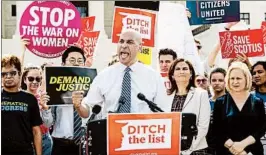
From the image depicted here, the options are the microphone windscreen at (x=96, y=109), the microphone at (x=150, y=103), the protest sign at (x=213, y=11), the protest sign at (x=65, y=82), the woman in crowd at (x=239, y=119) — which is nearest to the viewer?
the microphone windscreen at (x=96, y=109)

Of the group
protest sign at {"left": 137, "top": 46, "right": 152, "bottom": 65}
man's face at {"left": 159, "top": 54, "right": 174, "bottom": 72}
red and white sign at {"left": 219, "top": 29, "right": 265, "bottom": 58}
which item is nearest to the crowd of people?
man's face at {"left": 159, "top": 54, "right": 174, "bottom": 72}

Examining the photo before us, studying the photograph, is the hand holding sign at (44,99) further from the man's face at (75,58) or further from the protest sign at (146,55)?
the protest sign at (146,55)

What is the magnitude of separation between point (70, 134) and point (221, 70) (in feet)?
4.76

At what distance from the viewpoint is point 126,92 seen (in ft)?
14.4

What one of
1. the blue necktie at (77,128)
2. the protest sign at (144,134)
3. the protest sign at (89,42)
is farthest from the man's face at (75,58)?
the protest sign at (89,42)

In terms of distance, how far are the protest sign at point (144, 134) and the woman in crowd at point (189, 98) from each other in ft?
1.12

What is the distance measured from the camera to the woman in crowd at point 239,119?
438 centimetres

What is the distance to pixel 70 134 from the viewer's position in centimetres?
495

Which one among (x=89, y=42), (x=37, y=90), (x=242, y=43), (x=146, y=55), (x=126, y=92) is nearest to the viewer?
(x=126, y=92)

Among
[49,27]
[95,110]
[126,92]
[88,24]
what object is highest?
[88,24]

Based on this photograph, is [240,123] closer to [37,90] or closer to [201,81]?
[201,81]

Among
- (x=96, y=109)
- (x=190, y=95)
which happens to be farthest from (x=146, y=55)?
(x=96, y=109)

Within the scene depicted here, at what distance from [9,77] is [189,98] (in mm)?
1406

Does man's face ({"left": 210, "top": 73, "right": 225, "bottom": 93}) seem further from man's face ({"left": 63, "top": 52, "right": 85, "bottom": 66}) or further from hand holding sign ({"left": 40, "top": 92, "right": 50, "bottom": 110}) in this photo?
hand holding sign ({"left": 40, "top": 92, "right": 50, "bottom": 110})
